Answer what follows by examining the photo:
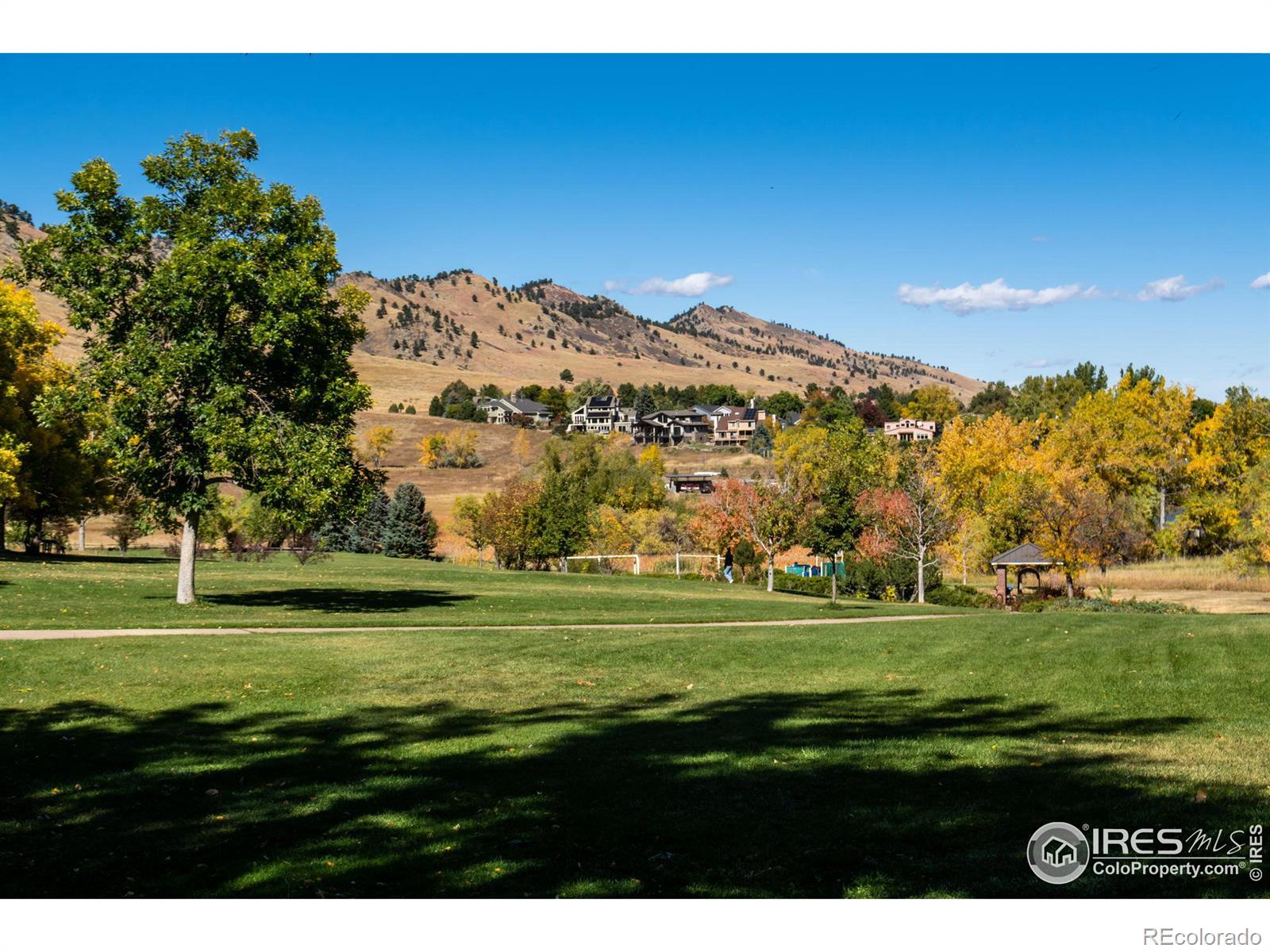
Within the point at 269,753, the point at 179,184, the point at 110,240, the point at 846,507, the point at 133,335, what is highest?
the point at 179,184

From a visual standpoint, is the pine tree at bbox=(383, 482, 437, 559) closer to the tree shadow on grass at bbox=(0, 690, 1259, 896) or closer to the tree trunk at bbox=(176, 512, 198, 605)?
the tree trunk at bbox=(176, 512, 198, 605)

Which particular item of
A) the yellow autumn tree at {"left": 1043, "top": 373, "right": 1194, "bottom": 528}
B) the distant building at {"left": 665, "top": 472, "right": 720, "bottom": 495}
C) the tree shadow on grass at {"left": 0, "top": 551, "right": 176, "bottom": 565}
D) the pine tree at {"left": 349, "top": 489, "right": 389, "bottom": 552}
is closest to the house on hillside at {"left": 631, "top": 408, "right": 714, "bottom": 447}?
the distant building at {"left": 665, "top": 472, "right": 720, "bottom": 495}

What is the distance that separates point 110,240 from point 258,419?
18.9 ft

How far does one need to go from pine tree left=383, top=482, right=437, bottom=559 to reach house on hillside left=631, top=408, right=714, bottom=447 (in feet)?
300

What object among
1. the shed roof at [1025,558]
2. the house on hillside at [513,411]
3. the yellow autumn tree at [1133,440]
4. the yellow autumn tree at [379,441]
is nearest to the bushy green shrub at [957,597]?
the shed roof at [1025,558]

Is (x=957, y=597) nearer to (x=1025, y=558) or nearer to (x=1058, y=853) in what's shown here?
(x=1025, y=558)

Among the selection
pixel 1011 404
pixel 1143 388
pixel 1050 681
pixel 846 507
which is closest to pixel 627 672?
pixel 1050 681

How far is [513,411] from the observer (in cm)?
17488

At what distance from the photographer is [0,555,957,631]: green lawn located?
991 inches

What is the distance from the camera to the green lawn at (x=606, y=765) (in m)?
7.64

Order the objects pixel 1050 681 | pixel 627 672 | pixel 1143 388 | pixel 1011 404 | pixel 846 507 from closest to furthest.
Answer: pixel 1050 681 → pixel 627 672 → pixel 846 507 → pixel 1143 388 → pixel 1011 404

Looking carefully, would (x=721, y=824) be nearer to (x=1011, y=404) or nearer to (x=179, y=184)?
(x=179, y=184)

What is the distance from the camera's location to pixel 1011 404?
12825 centimetres

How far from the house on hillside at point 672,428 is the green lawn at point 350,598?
425 feet
